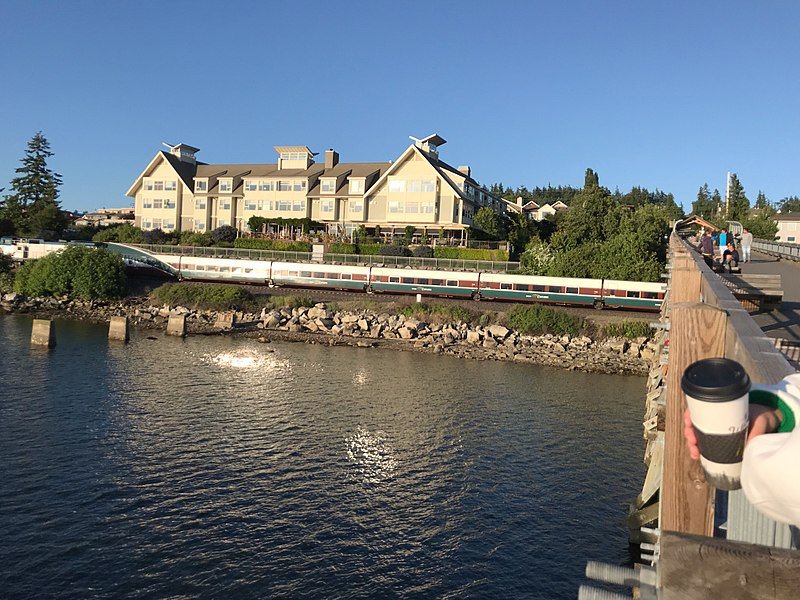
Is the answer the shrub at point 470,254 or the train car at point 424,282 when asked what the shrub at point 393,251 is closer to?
the shrub at point 470,254

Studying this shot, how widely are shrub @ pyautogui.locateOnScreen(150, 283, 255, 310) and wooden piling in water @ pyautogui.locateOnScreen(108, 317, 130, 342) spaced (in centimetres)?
1247

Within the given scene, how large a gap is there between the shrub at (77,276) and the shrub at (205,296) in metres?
3.81

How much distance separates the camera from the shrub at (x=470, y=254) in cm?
5961

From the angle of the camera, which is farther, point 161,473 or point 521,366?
point 521,366

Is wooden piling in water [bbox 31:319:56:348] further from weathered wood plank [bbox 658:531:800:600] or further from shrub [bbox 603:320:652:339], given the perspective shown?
weathered wood plank [bbox 658:531:800:600]

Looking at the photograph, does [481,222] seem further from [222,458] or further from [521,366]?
[222,458]

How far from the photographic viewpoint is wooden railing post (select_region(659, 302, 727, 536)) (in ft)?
9.27

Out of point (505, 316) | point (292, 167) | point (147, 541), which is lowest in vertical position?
point (147, 541)

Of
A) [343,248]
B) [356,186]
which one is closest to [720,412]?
[343,248]

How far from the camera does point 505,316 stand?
49406 mm

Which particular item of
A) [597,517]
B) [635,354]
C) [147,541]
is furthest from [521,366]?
[147,541]

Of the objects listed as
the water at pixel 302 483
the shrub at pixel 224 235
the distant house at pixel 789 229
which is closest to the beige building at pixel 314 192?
the shrub at pixel 224 235

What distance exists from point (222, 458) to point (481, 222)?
4991 centimetres

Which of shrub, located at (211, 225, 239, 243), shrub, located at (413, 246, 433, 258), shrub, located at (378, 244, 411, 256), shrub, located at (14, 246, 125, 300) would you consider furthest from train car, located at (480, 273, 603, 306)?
shrub, located at (14, 246, 125, 300)
